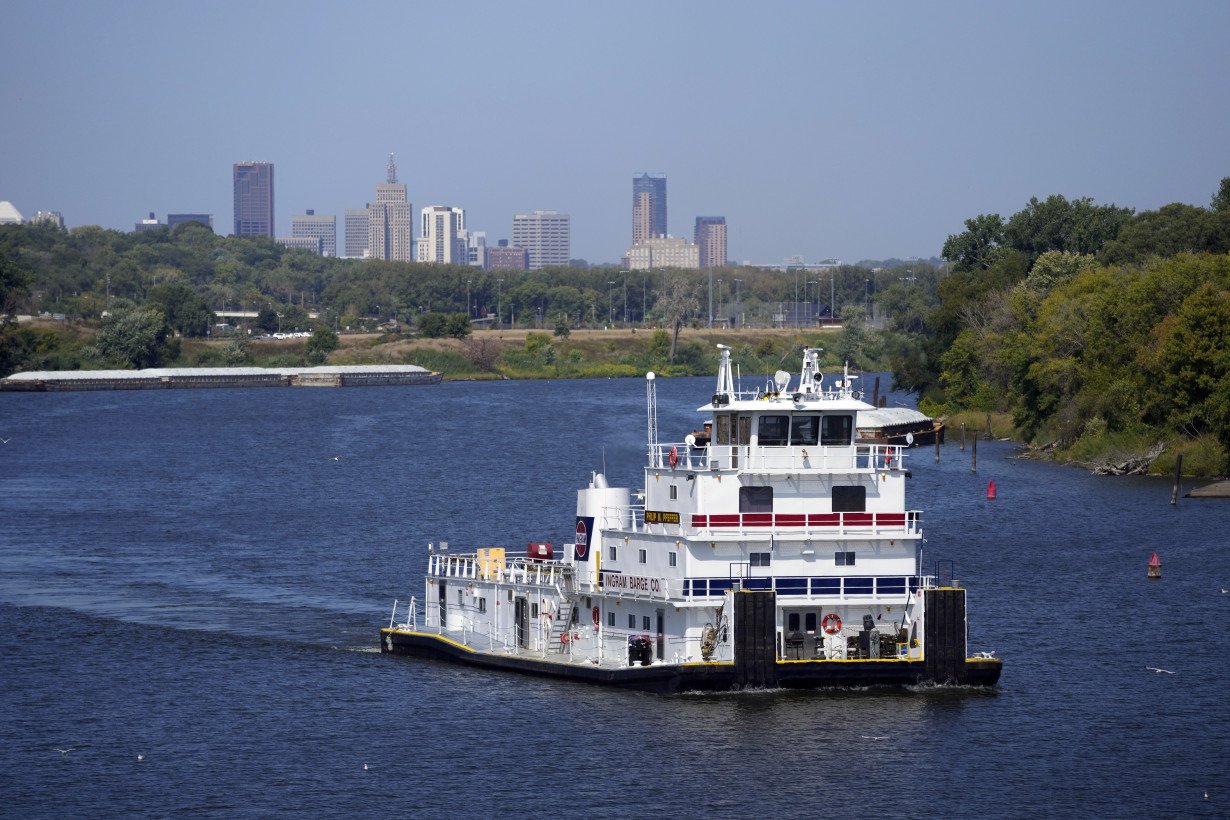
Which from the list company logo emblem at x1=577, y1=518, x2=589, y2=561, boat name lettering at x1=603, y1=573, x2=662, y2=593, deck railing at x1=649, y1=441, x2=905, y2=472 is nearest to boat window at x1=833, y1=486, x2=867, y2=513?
deck railing at x1=649, y1=441, x2=905, y2=472

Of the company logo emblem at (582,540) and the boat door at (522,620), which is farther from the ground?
the company logo emblem at (582,540)

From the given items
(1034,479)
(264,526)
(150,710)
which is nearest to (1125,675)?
(150,710)

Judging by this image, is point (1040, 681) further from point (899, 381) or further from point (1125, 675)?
point (899, 381)

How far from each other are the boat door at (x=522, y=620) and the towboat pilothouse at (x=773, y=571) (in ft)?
8.09

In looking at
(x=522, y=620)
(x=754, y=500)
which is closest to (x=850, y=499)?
(x=754, y=500)

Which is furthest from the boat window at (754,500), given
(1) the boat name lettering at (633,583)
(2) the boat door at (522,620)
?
(2) the boat door at (522,620)

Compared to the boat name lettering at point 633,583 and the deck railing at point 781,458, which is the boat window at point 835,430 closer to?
the deck railing at point 781,458

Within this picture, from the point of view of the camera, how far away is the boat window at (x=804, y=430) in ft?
152

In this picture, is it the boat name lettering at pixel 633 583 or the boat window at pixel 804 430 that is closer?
the boat name lettering at pixel 633 583

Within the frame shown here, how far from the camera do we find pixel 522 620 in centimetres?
5078

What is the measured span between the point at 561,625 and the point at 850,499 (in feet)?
28.3

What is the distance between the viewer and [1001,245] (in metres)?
163

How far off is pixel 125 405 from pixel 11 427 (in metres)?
32.1

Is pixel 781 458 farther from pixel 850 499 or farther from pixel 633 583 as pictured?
pixel 633 583
